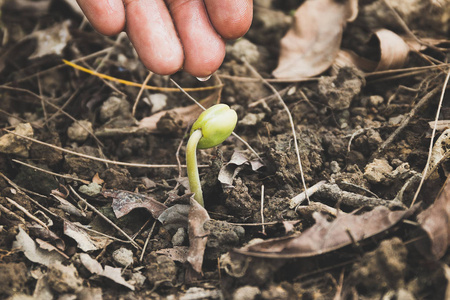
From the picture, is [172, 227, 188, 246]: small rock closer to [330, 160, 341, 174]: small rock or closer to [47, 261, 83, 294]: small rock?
Answer: [47, 261, 83, 294]: small rock

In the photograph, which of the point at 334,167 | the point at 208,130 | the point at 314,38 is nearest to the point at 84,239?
the point at 208,130

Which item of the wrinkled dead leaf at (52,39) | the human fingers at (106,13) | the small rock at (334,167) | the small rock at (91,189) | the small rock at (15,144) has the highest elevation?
the human fingers at (106,13)

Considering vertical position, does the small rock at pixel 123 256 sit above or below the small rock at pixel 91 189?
below

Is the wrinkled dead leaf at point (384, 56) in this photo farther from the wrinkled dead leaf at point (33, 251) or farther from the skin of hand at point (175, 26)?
the wrinkled dead leaf at point (33, 251)

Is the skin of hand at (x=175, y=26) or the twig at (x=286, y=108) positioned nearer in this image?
the twig at (x=286, y=108)

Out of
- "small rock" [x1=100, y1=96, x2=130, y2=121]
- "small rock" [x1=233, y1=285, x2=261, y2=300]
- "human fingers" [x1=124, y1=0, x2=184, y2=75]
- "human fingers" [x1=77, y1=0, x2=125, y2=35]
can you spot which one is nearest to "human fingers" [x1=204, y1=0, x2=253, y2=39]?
"human fingers" [x1=124, y1=0, x2=184, y2=75]

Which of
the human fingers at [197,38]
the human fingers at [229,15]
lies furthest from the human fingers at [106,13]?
the human fingers at [229,15]

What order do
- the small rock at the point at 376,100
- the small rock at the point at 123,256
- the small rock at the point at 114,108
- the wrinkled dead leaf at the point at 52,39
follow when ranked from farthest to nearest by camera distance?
the wrinkled dead leaf at the point at 52,39, the small rock at the point at 114,108, the small rock at the point at 376,100, the small rock at the point at 123,256

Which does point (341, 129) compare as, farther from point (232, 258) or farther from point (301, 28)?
point (232, 258)
